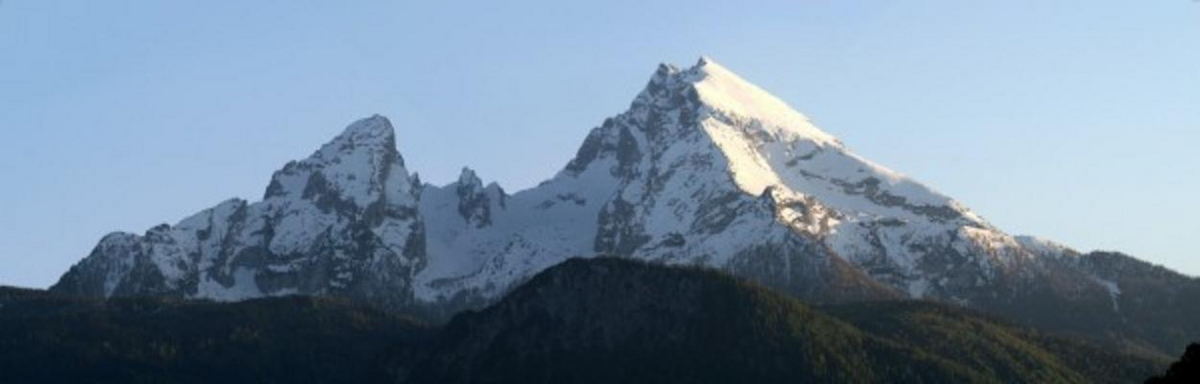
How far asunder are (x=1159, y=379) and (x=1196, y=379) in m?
6.35

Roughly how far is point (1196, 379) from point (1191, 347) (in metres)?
7.79

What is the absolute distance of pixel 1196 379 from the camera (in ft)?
384

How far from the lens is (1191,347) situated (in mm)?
124438

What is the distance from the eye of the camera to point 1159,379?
12325cm

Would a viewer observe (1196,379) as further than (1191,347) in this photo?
No

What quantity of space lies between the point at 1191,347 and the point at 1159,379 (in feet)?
9.73
